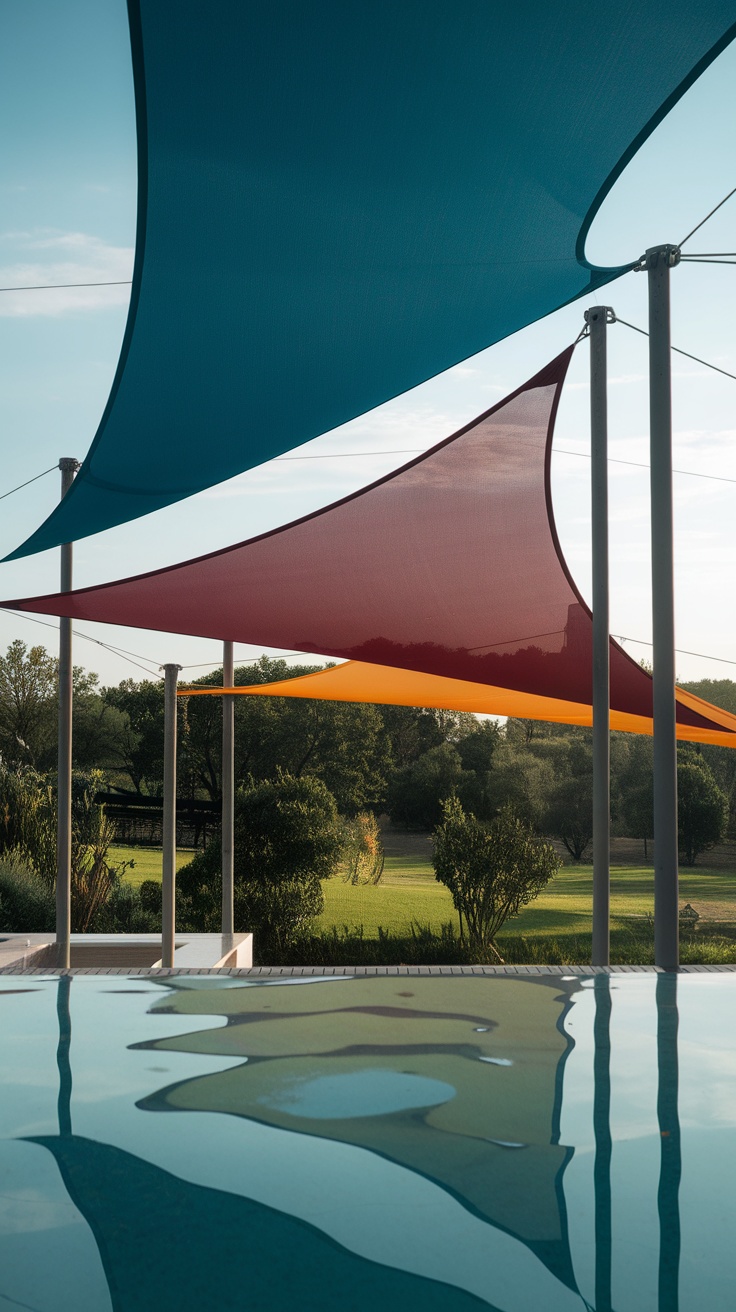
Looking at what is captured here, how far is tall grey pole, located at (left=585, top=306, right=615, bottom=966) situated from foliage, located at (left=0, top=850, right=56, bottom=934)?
22.8 ft

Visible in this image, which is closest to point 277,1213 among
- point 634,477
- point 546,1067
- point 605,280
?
point 546,1067

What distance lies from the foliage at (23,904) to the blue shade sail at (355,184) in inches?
295

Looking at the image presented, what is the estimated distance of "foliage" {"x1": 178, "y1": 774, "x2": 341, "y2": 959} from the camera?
13945mm

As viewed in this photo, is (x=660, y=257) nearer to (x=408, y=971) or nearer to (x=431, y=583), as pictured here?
(x=431, y=583)

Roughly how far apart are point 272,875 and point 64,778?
7.07 meters

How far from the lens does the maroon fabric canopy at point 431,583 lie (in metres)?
5.45

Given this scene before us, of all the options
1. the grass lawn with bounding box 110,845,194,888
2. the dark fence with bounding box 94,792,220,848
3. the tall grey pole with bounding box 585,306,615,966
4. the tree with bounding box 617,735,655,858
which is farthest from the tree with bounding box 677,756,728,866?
the tall grey pole with bounding box 585,306,615,966

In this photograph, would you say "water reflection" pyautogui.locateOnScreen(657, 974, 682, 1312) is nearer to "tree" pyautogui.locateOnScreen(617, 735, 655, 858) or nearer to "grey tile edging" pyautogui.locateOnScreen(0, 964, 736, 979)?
"grey tile edging" pyautogui.locateOnScreen(0, 964, 736, 979)

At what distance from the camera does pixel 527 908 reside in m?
23.1

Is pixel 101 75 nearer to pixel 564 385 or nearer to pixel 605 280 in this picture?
pixel 605 280

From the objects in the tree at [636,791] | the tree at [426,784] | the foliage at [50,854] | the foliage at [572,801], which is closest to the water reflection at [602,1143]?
the foliage at [50,854]

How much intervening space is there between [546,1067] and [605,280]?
241 centimetres

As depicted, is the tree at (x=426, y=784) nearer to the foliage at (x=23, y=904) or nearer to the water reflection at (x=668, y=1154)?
the foliage at (x=23, y=904)

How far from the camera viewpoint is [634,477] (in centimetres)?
1380
